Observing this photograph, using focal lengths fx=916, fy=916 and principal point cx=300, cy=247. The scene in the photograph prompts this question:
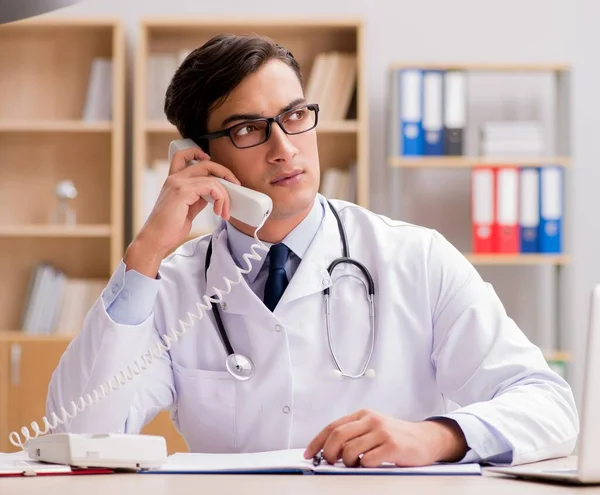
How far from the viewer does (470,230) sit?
162 inches

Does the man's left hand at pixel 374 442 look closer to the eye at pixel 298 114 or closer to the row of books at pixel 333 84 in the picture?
the eye at pixel 298 114

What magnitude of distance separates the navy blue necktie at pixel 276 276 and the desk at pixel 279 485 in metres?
0.62

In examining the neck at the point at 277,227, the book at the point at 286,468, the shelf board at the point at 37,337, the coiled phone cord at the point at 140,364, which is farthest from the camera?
the shelf board at the point at 37,337

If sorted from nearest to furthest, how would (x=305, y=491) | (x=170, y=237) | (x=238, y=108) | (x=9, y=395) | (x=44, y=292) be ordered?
(x=305, y=491) < (x=170, y=237) < (x=238, y=108) < (x=9, y=395) < (x=44, y=292)

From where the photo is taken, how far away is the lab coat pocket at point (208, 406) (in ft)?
5.51

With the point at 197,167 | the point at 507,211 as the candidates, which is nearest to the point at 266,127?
the point at 197,167

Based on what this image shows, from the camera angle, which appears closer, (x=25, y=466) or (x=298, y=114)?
(x=25, y=466)

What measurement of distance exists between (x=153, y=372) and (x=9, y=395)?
2194 millimetres

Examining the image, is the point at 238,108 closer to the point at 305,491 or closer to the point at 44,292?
the point at 305,491

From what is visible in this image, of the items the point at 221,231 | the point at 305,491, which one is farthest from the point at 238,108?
the point at 305,491

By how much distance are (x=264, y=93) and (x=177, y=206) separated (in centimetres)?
29

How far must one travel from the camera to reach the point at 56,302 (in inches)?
156

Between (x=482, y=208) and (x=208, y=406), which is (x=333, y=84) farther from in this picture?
(x=208, y=406)

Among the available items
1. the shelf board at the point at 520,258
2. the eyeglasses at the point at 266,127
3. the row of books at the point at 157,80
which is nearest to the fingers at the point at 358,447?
the eyeglasses at the point at 266,127
